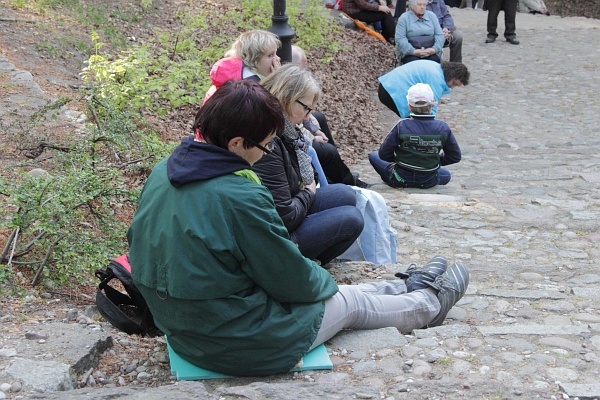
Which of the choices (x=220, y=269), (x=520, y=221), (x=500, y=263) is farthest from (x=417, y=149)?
(x=220, y=269)

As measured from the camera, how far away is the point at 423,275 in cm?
454

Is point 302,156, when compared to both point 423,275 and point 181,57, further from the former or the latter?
point 181,57

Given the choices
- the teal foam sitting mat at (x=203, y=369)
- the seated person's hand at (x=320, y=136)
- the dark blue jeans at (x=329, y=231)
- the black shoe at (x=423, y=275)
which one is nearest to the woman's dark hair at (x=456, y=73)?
the seated person's hand at (x=320, y=136)

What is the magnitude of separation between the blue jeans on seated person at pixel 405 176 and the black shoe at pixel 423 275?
3.48 m

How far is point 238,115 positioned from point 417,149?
482 centimetres

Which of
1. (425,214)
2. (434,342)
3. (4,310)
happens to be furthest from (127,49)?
(434,342)

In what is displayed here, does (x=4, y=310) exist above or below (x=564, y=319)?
above

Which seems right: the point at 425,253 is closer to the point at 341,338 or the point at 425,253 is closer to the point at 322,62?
the point at 341,338

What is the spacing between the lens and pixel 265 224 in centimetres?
335

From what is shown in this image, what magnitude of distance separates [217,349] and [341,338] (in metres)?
0.79

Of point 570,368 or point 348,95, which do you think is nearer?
point 570,368

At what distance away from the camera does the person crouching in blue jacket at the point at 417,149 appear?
7992mm

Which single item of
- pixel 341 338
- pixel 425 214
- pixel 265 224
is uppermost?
pixel 265 224

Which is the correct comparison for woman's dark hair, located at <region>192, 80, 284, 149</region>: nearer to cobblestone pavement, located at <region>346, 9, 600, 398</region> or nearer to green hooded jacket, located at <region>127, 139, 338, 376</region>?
green hooded jacket, located at <region>127, 139, 338, 376</region>
